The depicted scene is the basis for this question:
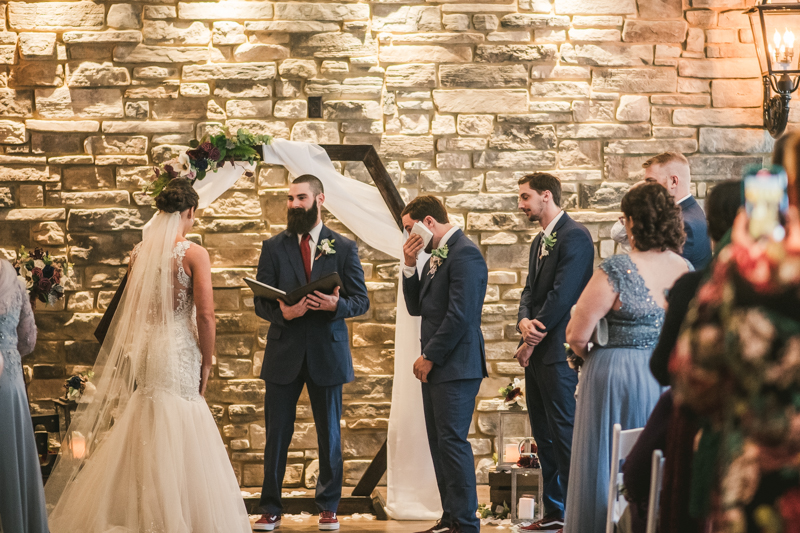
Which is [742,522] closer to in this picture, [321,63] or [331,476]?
[331,476]

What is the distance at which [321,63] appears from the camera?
507 centimetres

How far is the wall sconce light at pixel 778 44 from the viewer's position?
4.82 meters

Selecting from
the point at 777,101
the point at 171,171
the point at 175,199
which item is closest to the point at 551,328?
the point at 175,199

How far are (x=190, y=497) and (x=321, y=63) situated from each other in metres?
2.99

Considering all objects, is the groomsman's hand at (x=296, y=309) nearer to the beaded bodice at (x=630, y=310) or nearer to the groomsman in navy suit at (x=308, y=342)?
the groomsman in navy suit at (x=308, y=342)

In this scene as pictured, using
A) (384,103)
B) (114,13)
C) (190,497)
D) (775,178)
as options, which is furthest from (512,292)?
(775,178)

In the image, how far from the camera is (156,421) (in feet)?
10.9

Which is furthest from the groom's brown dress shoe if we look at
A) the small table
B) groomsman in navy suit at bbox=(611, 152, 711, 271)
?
groomsman in navy suit at bbox=(611, 152, 711, 271)

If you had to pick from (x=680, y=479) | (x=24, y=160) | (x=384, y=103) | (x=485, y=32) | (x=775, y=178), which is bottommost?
(x=680, y=479)

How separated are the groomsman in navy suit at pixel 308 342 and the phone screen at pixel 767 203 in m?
2.68

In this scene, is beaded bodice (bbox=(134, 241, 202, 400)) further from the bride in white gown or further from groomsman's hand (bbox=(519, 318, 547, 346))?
groomsman's hand (bbox=(519, 318, 547, 346))

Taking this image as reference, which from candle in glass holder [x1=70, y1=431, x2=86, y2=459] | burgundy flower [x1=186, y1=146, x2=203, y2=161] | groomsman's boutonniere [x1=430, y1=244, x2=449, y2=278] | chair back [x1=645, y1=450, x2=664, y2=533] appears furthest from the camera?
burgundy flower [x1=186, y1=146, x2=203, y2=161]

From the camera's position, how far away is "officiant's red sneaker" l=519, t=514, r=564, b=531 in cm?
374

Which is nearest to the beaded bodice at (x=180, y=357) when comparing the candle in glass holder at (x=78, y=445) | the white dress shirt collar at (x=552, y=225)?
the candle in glass holder at (x=78, y=445)
